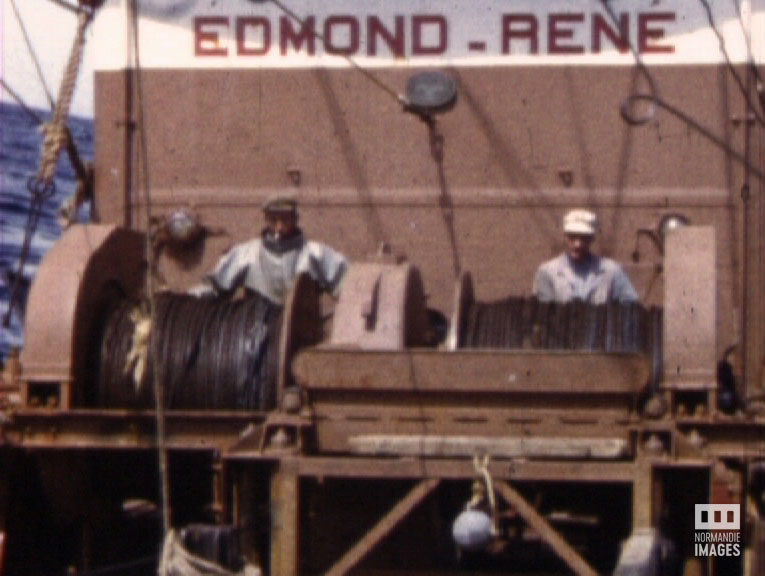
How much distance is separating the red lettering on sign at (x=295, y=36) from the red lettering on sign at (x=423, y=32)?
612 millimetres

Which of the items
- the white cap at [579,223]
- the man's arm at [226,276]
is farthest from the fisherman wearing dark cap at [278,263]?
the white cap at [579,223]

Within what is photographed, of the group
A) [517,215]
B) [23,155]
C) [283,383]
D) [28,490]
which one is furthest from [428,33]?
[23,155]

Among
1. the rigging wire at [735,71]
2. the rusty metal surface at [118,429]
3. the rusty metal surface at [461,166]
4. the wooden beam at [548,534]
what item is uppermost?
the rigging wire at [735,71]

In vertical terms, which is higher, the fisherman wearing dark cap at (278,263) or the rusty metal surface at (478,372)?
the fisherman wearing dark cap at (278,263)

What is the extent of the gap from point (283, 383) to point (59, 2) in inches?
131

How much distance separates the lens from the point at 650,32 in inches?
429

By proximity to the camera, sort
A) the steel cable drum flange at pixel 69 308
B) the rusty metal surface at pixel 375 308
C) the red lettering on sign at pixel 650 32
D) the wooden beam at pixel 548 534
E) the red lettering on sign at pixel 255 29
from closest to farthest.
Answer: the wooden beam at pixel 548 534
the rusty metal surface at pixel 375 308
the steel cable drum flange at pixel 69 308
the red lettering on sign at pixel 650 32
the red lettering on sign at pixel 255 29

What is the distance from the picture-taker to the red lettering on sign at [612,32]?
10.9m

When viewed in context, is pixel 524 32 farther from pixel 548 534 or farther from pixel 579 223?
pixel 548 534

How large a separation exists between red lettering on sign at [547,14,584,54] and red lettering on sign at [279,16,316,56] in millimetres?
1421

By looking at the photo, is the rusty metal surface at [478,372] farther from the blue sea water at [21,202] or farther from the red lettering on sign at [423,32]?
the blue sea water at [21,202]

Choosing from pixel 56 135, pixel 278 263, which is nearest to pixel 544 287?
pixel 278 263

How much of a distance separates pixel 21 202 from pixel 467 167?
489 inches

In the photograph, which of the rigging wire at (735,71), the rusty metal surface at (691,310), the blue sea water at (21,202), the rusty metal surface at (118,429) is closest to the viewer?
the rusty metal surface at (691,310)
